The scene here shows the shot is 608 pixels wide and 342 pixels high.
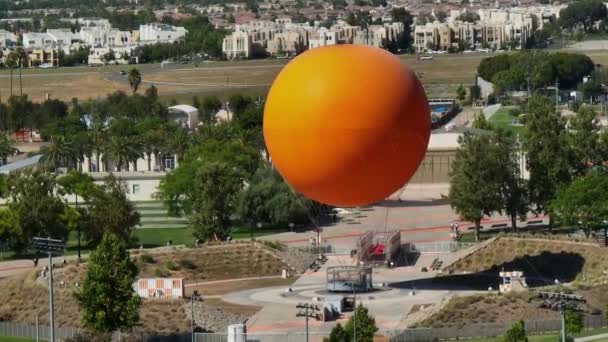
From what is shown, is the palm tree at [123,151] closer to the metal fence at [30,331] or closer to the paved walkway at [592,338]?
the metal fence at [30,331]

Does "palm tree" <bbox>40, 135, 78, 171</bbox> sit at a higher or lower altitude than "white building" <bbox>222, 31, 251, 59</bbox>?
higher

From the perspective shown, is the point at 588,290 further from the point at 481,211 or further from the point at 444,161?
the point at 444,161

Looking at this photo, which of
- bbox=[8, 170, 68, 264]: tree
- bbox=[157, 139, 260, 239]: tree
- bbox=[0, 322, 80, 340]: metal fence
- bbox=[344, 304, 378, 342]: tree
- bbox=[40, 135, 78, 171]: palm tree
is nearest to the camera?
bbox=[344, 304, 378, 342]: tree

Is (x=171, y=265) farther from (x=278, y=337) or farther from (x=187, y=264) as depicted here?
(x=278, y=337)

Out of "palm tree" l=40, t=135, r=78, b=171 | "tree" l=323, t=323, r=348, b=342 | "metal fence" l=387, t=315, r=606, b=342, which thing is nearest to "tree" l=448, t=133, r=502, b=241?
"metal fence" l=387, t=315, r=606, b=342

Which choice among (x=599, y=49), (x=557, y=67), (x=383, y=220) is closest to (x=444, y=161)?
(x=383, y=220)

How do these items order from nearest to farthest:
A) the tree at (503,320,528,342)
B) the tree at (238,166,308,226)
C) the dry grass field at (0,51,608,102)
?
1. the tree at (503,320,528,342)
2. the tree at (238,166,308,226)
3. the dry grass field at (0,51,608,102)

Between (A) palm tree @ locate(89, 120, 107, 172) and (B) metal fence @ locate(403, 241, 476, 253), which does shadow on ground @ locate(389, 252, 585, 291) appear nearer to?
(B) metal fence @ locate(403, 241, 476, 253)
